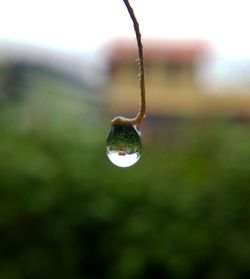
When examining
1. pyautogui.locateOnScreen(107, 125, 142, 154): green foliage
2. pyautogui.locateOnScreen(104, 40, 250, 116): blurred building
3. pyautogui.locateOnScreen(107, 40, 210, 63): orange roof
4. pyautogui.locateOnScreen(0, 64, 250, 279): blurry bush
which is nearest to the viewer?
pyautogui.locateOnScreen(107, 125, 142, 154): green foliage

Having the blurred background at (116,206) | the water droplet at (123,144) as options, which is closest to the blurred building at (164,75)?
the blurred background at (116,206)

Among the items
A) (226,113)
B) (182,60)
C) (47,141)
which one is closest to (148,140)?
(226,113)

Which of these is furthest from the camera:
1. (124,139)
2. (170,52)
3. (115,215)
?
(170,52)

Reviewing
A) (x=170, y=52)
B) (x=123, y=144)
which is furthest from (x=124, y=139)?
(x=170, y=52)

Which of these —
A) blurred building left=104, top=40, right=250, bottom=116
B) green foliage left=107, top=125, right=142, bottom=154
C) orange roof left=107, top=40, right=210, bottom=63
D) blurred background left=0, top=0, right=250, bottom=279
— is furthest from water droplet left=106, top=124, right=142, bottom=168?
orange roof left=107, top=40, right=210, bottom=63

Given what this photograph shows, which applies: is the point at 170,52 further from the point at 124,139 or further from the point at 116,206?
the point at 124,139

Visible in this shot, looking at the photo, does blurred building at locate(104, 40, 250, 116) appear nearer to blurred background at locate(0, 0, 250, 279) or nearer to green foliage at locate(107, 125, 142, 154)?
blurred background at locate(0, 0, 250, 279)
